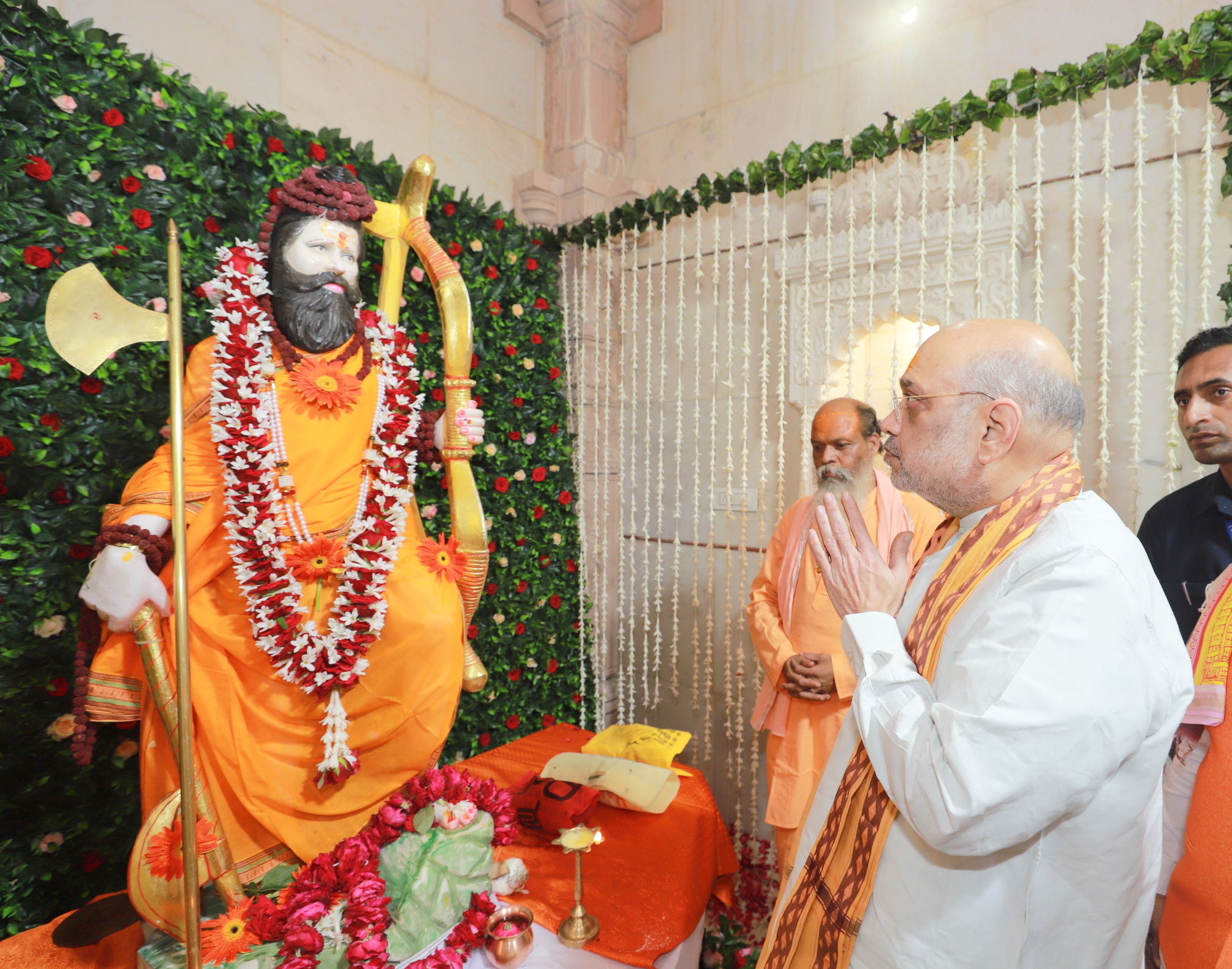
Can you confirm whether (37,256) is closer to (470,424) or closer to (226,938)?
(470,424)

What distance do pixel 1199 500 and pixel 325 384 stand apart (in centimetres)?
302

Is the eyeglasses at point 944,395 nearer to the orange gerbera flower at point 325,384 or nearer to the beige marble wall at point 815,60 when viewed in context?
the orange gerbera flower at point 325,384

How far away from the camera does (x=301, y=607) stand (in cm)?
218

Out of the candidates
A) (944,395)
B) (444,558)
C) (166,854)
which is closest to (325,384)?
(444,558)

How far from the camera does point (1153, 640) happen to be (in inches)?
46.2

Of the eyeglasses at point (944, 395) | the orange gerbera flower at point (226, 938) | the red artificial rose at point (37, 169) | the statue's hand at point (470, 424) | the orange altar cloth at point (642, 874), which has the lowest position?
the orange altar cloth at point (642, 874)

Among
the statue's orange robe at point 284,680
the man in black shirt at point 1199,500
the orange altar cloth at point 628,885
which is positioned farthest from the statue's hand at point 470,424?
the man in black shirt at point 1199,500

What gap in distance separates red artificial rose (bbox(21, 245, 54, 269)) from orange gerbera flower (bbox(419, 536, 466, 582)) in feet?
5.13

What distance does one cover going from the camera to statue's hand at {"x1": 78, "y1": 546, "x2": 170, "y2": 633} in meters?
1.88

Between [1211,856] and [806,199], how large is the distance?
11.0 feet

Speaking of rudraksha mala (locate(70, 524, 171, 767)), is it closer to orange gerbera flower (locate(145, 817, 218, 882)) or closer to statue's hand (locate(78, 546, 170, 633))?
statue's hand (locate(78, 546, 170, 633))

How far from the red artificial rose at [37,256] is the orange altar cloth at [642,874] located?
8.54 feet

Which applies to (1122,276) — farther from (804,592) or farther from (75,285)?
(75,285)

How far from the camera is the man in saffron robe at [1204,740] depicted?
1.48 meters
